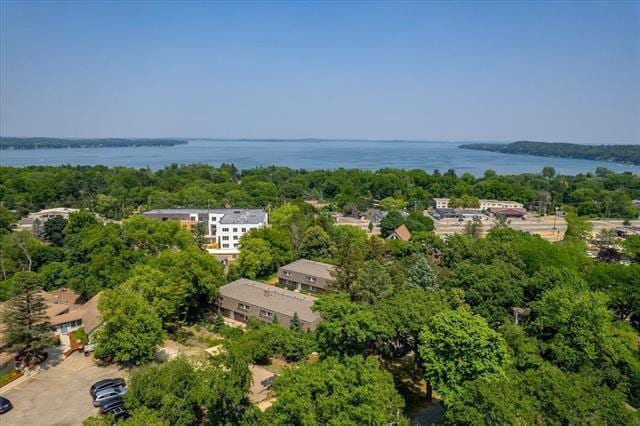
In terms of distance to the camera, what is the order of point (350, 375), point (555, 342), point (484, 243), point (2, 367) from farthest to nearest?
point (484, 243)
point (2, 367)
point (555, 342)
point (350, 375)

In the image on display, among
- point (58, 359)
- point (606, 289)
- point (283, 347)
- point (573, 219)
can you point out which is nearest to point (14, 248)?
point (58, 359)

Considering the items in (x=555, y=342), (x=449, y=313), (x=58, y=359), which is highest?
(x=449, y=313)

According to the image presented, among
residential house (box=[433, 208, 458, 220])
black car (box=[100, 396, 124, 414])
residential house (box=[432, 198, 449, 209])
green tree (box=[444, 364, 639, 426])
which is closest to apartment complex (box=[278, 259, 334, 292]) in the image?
black car (box=[100, 396, 124, 414])

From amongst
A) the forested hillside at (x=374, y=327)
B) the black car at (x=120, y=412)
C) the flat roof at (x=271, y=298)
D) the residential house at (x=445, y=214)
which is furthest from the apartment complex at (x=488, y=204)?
the black car at (x=120, y=412)

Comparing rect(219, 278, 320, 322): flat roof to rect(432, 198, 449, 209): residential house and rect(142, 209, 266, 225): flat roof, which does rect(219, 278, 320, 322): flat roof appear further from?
rect(432, 198, 449, 209): residential house

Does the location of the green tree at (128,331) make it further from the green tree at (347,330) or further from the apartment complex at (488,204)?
the apartment complex at (488,204)

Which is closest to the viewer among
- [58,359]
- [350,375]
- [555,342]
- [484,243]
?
[350,375]

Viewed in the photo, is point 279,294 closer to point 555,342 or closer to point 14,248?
point 555,342
